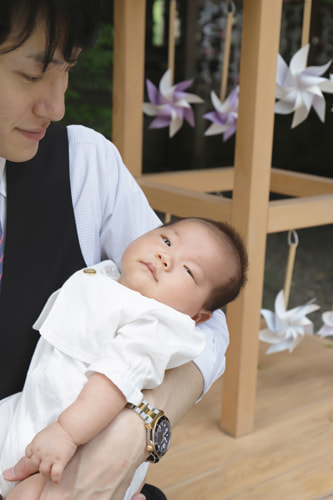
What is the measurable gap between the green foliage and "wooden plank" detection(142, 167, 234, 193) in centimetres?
190

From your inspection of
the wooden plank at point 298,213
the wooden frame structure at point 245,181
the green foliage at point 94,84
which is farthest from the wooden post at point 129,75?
the green foliage at point 94,84

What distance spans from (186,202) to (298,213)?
0.40 meters

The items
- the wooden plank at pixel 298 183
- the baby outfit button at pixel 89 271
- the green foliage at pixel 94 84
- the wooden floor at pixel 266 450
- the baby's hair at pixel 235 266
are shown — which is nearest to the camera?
the baby outfit button at pixel 89 271

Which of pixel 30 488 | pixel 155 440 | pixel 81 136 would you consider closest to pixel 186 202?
pixel 81 136

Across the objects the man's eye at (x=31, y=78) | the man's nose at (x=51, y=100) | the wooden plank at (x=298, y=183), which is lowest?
the wooden plank at (x=298, y=183)

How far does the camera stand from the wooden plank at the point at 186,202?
2197mm

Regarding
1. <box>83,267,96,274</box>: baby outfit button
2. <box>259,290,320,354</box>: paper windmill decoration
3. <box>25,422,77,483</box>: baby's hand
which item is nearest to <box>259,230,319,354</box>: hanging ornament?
<box>259,290,320,354</box>: paper windmill decoration

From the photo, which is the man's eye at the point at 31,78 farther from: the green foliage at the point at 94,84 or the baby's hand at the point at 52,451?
the green foliage at the point at 94,84

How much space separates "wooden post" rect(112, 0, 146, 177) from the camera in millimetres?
2404

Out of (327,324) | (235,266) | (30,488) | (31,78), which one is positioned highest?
(31,78)

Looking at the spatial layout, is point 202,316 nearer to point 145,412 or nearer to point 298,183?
point 145,412

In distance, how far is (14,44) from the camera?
1067mm

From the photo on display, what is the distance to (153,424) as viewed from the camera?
1178mm

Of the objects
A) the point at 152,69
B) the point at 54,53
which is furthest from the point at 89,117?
the point at 54,53
